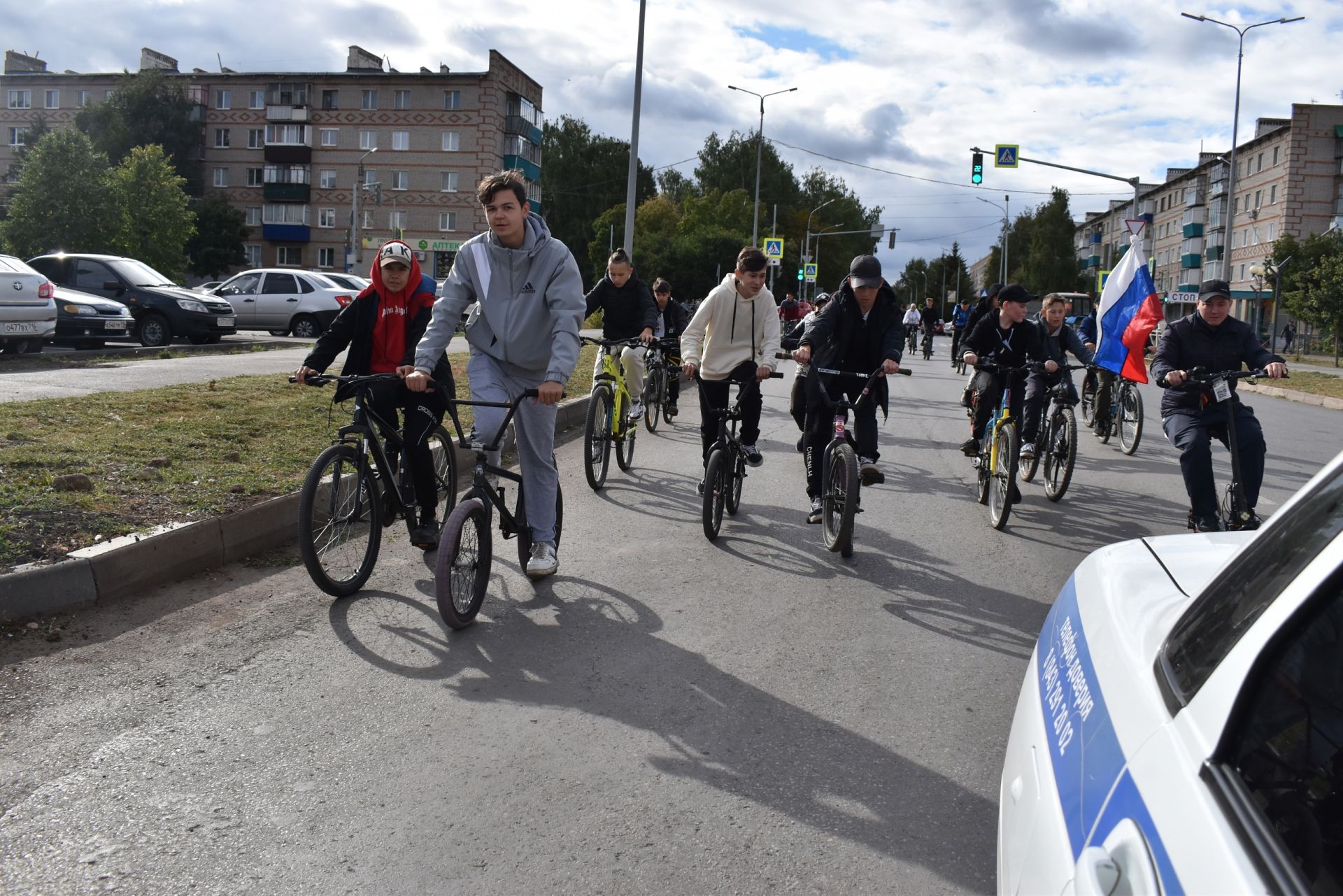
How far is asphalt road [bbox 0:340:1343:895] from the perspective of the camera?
9.91 feet

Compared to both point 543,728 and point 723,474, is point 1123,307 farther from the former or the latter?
point 543,728

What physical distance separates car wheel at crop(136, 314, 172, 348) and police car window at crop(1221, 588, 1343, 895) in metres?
21.8

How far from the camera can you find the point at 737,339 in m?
8.28

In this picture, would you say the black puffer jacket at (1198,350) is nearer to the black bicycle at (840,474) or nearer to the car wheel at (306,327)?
the black bicycle at (840,474)

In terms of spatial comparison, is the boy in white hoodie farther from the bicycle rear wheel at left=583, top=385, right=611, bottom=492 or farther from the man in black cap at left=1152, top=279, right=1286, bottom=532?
the man in black cap at left=1152, top=279, right=1286, bottom=532

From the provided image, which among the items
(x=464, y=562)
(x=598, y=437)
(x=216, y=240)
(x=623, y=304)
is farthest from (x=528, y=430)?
(x=216, y=240)

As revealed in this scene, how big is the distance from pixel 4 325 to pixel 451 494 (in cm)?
1184

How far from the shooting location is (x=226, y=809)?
3.27 meters

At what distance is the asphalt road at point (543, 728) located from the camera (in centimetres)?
302

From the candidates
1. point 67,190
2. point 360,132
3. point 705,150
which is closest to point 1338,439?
point 67,190

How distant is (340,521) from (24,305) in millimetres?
12880

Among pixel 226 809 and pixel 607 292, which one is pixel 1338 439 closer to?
pixel 607 292

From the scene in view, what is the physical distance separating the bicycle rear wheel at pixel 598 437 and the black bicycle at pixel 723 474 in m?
1.13

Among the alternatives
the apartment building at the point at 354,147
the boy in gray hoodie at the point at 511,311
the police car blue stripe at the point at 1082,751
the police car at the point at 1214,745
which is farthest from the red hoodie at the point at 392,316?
the apartment building at the point at 354,147
